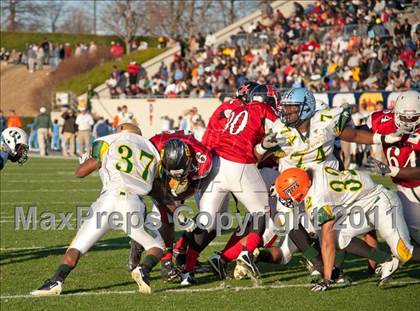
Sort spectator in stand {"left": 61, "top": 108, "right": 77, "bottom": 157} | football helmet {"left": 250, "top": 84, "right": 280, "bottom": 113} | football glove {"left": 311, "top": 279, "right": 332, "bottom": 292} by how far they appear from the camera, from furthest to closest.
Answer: spectator in stand {"left": 61, "top": 108, "right": 77, "bottom": 157} < football helmet {"left": 250, "top": 84, "right": 280, "bottom": 113} < football glove {"left": 311, "top": 279, "right": 332, "bottom": 292}

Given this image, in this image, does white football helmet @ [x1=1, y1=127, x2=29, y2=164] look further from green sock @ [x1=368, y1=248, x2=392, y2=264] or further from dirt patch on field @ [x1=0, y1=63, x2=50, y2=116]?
dirt patch on field @ [x1=0, y1=63, x2=50, y2=116]

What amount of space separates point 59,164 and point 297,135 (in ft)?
50.0

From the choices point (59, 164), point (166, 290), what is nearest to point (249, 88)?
point (166, 290)

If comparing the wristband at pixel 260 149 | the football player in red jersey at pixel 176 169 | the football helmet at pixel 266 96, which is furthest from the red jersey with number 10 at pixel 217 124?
the wristband at pixel 260 149

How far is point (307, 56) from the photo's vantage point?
24.8 meters

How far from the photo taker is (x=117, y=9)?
48.8m

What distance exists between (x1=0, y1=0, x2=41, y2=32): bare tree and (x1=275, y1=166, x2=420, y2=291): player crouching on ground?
5020 cm

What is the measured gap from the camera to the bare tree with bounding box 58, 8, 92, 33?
62969 millimetres

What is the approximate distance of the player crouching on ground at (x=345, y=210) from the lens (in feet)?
24.0

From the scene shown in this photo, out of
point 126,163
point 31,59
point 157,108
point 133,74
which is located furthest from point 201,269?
point 31,59

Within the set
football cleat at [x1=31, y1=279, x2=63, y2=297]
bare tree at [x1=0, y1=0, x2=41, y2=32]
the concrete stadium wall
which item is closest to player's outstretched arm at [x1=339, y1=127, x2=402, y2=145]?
football cleat at [x1=31, y1=279, x2=63, y2=297]

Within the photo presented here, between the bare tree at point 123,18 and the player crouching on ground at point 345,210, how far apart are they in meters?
38.6

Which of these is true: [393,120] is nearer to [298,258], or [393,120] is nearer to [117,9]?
[298,258]

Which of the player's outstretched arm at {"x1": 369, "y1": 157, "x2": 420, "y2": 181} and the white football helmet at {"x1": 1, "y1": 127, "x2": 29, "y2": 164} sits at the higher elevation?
the white football helmet at {"x1": 1, "y1": 127, "x2": 29, "y2": 164}
